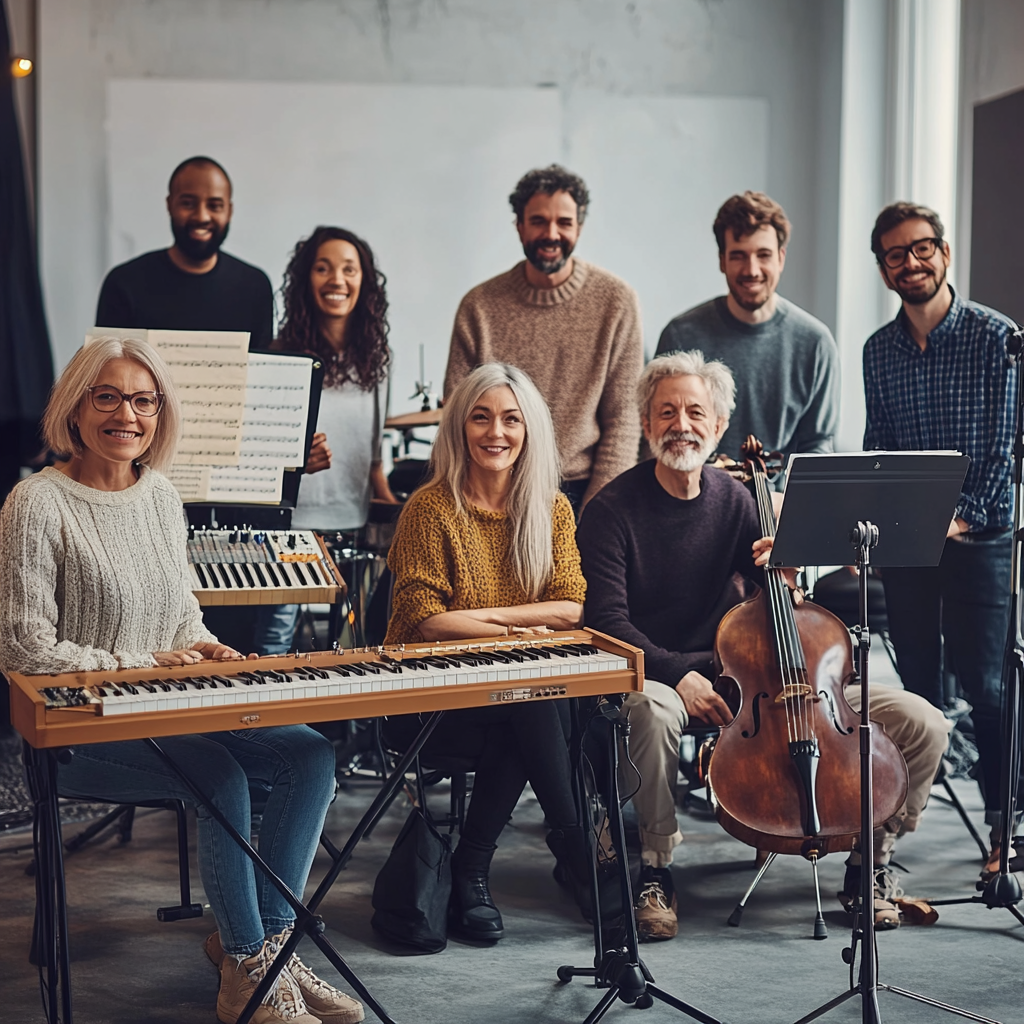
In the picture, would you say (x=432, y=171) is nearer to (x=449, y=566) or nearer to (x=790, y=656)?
(x=449, y=566)

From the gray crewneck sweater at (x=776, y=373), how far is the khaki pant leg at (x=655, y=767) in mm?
1065

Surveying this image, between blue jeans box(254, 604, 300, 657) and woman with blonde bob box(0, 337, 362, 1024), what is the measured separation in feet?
4.18

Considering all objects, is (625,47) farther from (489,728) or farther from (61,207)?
(489,728)

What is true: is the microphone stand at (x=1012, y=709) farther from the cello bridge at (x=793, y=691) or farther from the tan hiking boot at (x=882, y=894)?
the cello bridge at (x=793, y=691)

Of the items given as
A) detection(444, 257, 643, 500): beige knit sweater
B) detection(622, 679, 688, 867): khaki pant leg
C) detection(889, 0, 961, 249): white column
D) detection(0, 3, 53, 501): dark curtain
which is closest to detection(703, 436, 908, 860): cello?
detection(622, 679, 688, 867): khaki pant leg

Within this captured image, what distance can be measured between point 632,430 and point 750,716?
3.63ft

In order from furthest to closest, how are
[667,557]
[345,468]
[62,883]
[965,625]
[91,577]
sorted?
[345,468]
[965,625]
[667,557]
[91,577]
[62,883]

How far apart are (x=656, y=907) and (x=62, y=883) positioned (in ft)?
4.15

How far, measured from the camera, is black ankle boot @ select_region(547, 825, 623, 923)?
2.73 m

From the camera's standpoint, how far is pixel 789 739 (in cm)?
256

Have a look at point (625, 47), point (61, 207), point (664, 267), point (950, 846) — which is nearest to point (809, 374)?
point (950, 846)

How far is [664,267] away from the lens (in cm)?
573

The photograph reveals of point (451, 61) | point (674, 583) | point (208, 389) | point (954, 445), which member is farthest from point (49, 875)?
point (451, 61)

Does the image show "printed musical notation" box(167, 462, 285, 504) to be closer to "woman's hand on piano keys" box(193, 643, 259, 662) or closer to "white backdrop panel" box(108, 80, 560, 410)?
"woman's hand on piano keys" box(193, 643, 259, 662)
